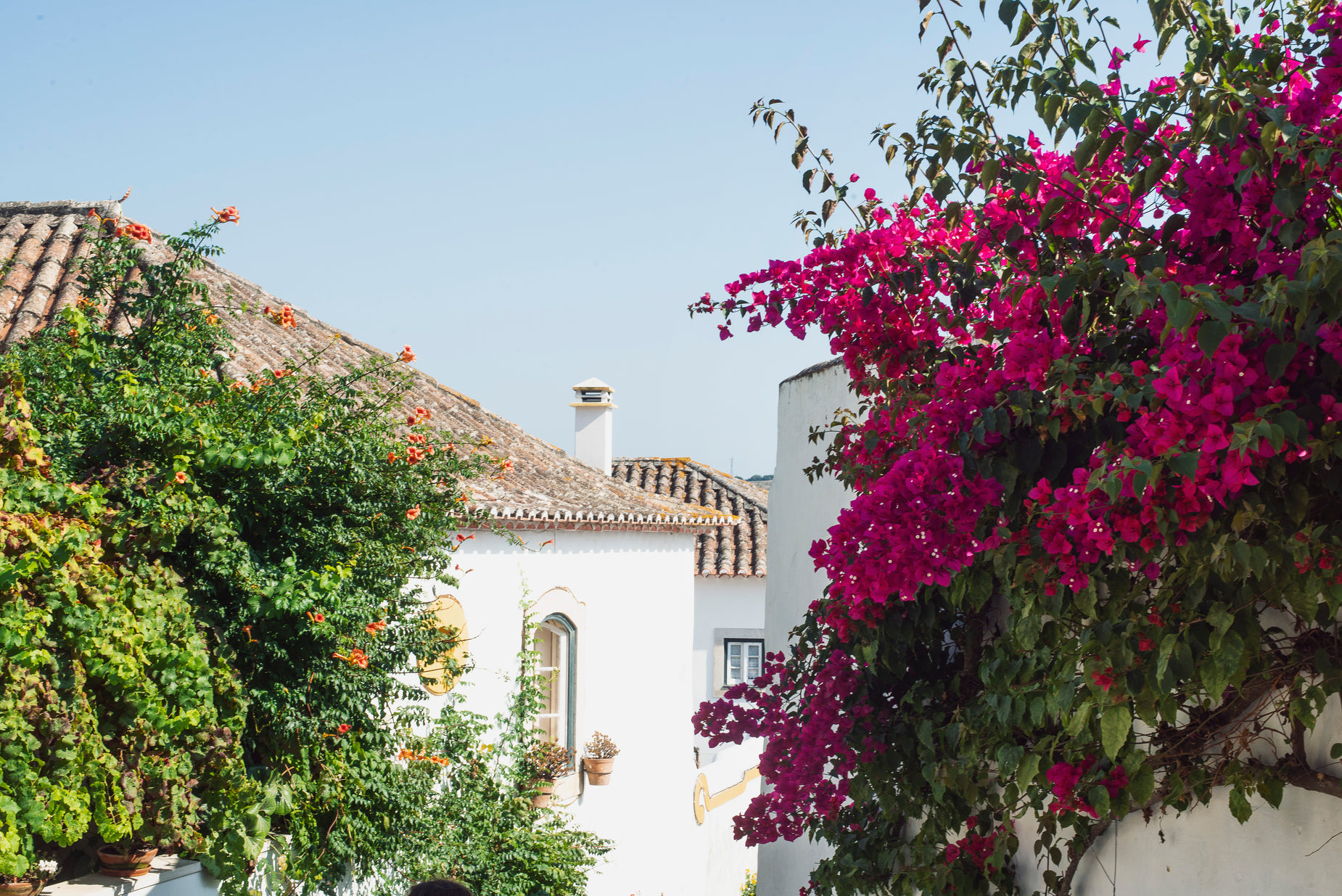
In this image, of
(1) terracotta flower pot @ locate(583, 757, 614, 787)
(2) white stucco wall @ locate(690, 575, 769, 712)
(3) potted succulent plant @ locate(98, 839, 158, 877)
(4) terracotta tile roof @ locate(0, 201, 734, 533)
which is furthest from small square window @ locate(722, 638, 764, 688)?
(3) potted succulent plant @ locate(98, 839, 158, 877)

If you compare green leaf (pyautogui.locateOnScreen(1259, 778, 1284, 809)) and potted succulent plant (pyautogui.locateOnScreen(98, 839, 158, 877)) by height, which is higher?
green leaf (pyautogui.locateOnScreen(1259, 778, 1284, 809))

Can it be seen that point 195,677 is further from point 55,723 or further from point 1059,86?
point 1059,86

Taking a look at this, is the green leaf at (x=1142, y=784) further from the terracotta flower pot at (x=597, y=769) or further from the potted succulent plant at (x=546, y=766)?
the terracotta flower pot at (x=597, y=769)

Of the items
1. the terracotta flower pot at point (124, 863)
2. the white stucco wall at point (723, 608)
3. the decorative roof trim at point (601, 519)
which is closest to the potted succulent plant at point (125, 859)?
the terracotta flower pot at point (124, 863)

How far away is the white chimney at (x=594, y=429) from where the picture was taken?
1459cm

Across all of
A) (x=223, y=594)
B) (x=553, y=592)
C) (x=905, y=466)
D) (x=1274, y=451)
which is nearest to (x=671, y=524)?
(x=553, y=592)

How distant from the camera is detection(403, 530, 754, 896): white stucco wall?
9023 mm

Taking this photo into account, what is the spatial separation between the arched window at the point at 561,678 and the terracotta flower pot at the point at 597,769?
23cm

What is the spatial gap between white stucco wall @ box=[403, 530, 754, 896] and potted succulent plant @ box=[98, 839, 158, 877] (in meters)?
4.37

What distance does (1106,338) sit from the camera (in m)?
2.25

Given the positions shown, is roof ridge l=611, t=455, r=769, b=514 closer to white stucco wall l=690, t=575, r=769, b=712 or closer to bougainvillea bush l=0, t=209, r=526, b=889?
white stucco wall l=690, t=575, r=769, b=712

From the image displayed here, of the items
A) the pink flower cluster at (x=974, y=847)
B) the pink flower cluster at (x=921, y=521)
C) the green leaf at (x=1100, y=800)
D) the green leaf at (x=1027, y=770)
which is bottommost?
the pink flower cluster at (x=974, y=847)

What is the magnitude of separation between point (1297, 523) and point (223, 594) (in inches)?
168

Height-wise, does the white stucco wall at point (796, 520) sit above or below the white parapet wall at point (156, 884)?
above
